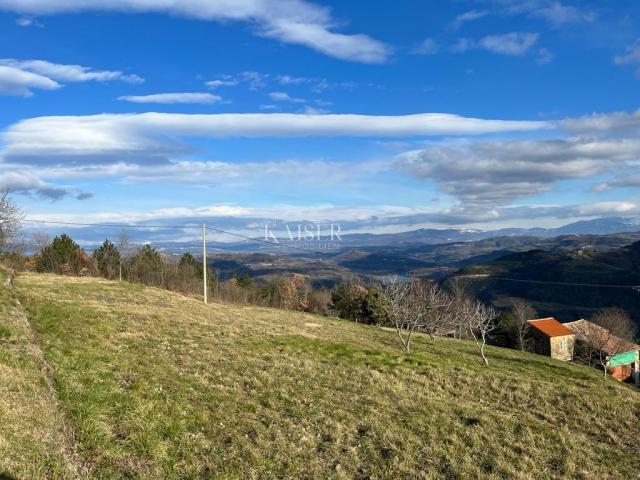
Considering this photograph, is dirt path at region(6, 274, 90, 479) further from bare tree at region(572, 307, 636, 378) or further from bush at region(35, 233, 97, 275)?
bush at region(35, 233, 97, 275)

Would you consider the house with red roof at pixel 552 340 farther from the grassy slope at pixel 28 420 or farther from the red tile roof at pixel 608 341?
the grassy slope at pixel 28 420

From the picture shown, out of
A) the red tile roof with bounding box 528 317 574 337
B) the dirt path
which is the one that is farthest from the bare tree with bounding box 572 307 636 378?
the dirt path

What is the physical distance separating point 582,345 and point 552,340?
19.3ft

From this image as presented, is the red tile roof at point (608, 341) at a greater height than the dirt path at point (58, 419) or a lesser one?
lesser

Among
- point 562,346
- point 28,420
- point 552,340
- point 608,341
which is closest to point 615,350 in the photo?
point 608,341

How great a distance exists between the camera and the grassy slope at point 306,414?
11.4 meters

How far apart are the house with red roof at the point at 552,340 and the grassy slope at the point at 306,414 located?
7962 cm

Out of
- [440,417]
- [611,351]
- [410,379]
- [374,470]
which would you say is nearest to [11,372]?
[374,470]

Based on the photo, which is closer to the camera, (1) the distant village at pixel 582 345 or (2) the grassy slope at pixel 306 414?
(2) the grassy slope at pixel 306 414

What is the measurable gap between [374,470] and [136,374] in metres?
9.39

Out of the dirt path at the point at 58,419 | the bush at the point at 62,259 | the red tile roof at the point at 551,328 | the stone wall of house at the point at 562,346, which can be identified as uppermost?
the bush at the point at 62,259

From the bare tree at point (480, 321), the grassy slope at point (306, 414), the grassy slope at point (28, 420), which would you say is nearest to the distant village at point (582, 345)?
the bare tree at point (480, 321)

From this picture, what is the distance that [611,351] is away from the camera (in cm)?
8119

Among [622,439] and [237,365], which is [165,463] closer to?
[237,365]
